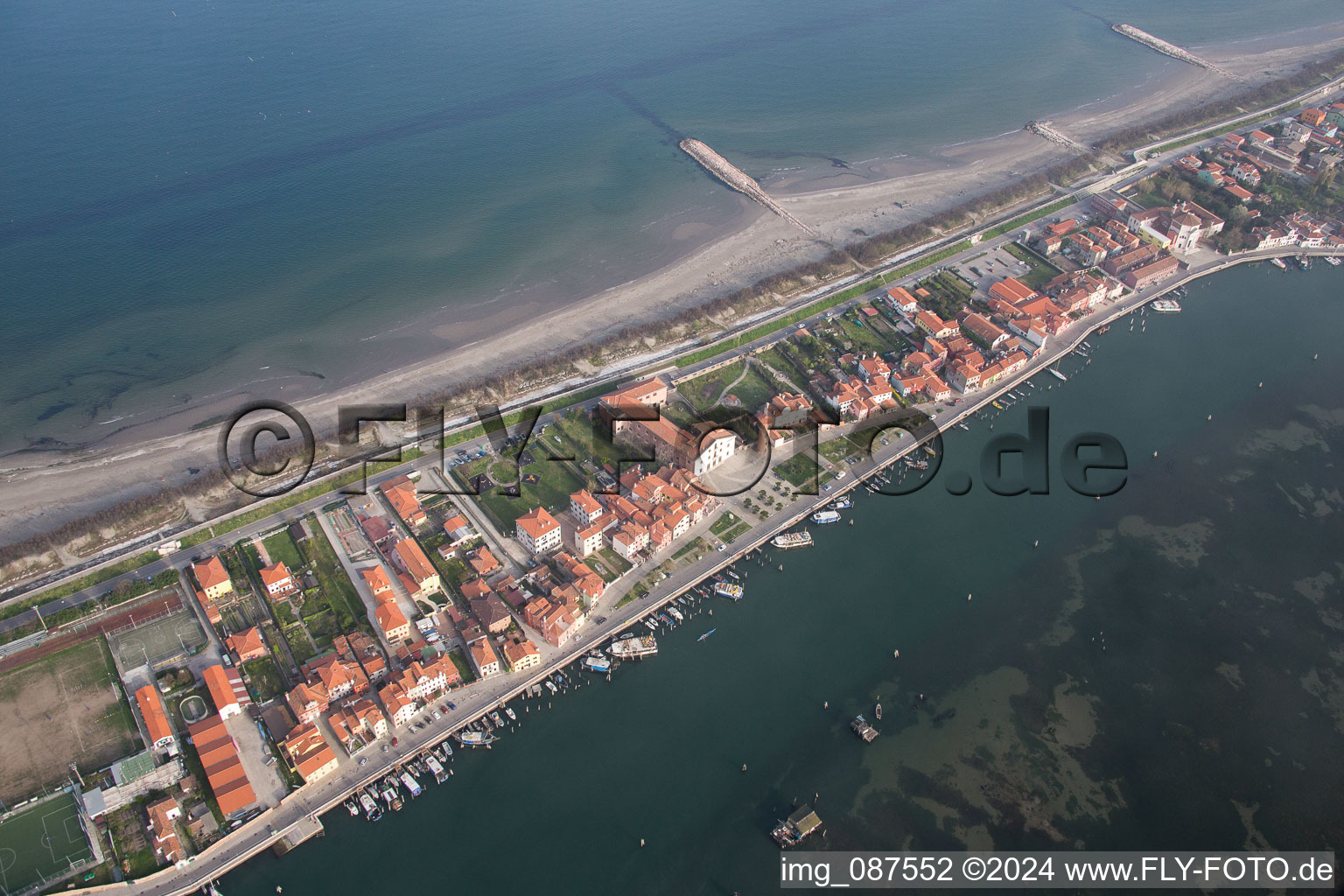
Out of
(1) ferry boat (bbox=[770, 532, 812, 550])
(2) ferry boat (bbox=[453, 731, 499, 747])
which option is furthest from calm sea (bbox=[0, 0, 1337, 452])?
(2) ferry boat (bbox=[453, 731, 499, 747])

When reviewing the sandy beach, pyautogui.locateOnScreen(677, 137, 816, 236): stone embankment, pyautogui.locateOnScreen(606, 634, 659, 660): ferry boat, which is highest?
pyautogui.locateOnScreen(677, 137, 816, 236): stone embankment

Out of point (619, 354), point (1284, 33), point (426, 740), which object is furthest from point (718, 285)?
point (1284, 33)

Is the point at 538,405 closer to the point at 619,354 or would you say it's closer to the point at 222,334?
the point at 619,354

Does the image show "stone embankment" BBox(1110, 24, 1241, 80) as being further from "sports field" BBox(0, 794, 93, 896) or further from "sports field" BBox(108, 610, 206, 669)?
"sports field" BBox(0, 794, 93, 896)

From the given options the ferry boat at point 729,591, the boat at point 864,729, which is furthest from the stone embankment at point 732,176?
the boat at point 864,729

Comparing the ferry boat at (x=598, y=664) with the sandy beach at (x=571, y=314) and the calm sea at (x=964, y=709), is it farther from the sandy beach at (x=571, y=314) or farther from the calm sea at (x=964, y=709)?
the sandy beach at (x=571, y=314)

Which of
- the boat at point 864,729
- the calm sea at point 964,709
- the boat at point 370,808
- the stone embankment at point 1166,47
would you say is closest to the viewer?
the calm sea at point 964,709
